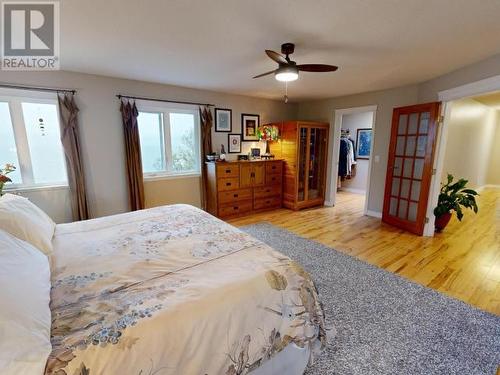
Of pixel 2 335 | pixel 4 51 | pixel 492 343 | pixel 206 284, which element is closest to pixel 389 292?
pixel 492 343

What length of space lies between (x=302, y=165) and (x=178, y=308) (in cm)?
432

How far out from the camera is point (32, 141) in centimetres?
312

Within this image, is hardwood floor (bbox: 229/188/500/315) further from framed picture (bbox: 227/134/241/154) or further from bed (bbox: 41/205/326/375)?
bed (bbox: 41/205/326/375)

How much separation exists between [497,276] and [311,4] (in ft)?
10.5

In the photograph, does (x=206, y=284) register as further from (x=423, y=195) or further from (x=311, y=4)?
(x=423, y=195)

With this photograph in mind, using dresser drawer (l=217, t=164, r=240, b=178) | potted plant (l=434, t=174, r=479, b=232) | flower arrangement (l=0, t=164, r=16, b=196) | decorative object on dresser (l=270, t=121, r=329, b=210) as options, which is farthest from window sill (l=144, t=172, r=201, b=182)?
potted plant (l=434, t=174, r=479, b=232)

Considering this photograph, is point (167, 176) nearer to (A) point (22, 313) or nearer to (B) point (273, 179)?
(B) point (273, 179)

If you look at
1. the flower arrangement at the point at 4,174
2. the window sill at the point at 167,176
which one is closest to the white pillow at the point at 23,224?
the flower arrangement at the point at 4,174

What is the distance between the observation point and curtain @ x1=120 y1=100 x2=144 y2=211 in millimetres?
3598

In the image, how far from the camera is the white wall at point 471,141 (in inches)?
174

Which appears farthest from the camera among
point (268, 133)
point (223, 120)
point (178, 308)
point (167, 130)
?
point (268, 133)

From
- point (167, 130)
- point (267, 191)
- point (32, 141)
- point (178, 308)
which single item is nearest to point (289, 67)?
point (178, 308)

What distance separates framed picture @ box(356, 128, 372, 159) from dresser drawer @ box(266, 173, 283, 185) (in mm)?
2789

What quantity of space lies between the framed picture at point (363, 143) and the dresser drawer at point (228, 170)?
12.6ft
